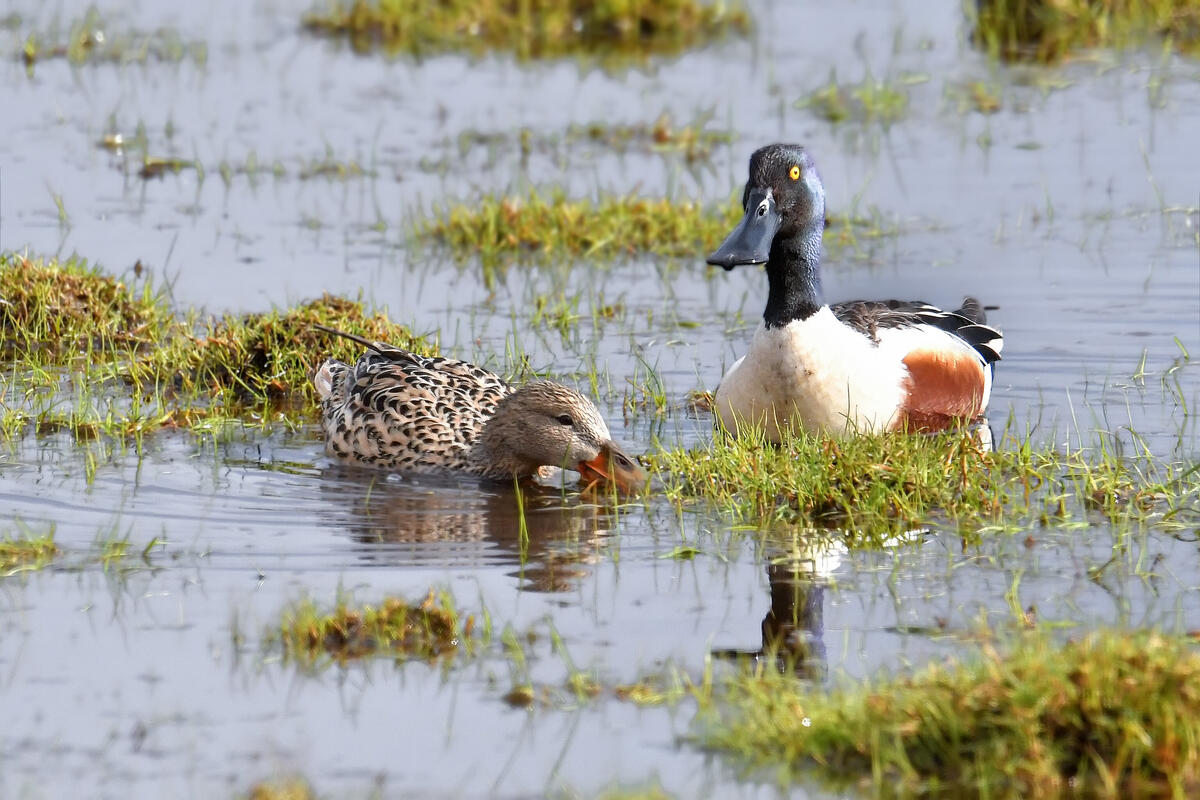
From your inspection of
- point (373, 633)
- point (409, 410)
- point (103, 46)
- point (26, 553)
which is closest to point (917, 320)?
point (409, 410)

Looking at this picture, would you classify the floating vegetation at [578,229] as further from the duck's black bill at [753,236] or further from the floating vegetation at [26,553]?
the floating vegetation at [26,553]

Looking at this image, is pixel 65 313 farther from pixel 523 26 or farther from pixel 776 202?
pixel 523 26

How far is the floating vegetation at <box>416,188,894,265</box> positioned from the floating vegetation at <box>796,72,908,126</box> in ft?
8.57

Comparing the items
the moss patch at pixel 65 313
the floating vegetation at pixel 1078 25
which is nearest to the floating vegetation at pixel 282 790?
the moss patch at pixel 65 313

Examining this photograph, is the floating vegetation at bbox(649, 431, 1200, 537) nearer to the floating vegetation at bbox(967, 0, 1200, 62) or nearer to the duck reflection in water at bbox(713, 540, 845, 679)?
the duck reflection in water at bbox(713, 540, 845, 679)

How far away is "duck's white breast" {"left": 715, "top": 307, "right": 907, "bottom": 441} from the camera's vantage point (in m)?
7.12

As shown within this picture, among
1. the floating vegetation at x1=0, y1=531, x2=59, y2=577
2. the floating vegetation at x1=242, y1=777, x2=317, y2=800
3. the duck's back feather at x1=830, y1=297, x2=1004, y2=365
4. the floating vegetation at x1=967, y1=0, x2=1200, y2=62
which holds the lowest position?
the floating vegetation at x1=242, y1=777, x2=317, y2=800

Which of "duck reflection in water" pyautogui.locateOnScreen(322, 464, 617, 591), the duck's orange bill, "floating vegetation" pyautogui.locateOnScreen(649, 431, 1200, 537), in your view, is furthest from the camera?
the duck's orange bill

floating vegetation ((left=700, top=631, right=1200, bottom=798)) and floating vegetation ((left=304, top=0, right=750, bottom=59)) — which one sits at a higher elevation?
floating vegetation ((left=304, top=0, right=750, bottom=59))

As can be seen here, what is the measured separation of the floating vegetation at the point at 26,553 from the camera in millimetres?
5625

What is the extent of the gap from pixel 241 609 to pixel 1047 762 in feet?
7.47

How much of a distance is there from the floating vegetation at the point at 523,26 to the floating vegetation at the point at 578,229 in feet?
16.5

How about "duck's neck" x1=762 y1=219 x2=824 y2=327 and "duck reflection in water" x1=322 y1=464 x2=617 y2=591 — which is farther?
"duck's neck" x1=762 y1=219 x2=824 y2=327

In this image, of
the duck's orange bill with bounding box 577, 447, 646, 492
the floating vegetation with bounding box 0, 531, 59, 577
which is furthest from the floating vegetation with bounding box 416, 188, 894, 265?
the floating vegetation with bounding box 0, 531, 59, 577
